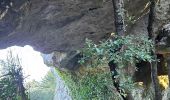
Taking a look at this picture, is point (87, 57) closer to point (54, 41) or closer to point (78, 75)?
point (54, 41)

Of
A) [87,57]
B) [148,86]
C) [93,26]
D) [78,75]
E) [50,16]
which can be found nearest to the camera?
[87,57]

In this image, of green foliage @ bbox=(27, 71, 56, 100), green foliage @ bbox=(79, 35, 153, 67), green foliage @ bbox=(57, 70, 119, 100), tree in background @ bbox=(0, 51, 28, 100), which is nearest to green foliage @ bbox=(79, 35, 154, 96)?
green foliage @ bbox=(79, 35, 153, 67)

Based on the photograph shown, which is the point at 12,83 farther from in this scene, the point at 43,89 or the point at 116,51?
the point at 43,89

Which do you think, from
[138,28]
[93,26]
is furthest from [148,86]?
[93,26]

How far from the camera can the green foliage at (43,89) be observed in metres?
17.4

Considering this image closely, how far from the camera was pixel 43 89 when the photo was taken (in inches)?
766

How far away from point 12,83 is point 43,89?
10139 millimetres

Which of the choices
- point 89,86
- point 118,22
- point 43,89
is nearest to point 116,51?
point 118,22

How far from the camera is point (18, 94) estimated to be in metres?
9.48

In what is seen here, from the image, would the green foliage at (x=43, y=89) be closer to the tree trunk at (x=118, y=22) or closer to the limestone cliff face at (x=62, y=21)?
the limestone cliff face at (x=62, y=21)

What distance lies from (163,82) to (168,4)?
1839 mm

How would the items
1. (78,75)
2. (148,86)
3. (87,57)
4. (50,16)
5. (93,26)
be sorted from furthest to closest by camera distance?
(78,75) < (148,86) < (93,26) < (50,16) < (87,57)

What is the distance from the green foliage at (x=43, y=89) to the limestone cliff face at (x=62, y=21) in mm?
8592

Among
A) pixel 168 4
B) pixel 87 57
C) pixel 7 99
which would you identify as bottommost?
pixel 7 99
